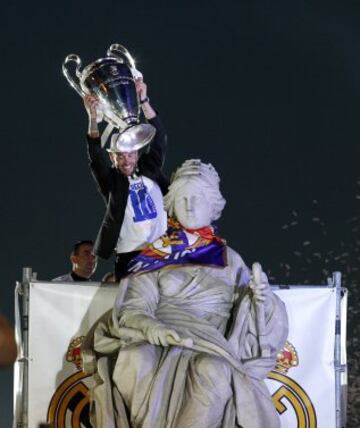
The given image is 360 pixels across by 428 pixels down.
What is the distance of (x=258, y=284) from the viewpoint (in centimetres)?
506

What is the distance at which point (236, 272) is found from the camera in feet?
17.5

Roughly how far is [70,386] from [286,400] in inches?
35.1

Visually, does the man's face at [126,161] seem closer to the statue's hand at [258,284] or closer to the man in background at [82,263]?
the man in background at [82,263]

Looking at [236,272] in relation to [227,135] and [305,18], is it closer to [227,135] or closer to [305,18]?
[227,135]

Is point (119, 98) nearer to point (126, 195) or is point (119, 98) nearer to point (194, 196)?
point (126, 195)

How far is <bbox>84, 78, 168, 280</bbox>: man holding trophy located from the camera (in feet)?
18.1

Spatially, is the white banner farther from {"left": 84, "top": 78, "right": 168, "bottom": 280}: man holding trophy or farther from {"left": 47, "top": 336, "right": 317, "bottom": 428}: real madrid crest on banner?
{"left": 84, "top": 78, "right": 168, "bottom": 280}: man holding trophy

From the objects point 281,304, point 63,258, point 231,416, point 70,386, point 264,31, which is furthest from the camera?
point 264,31

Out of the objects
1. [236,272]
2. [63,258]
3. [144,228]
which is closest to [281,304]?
[236,272]

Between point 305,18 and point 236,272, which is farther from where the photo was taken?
point 305,18

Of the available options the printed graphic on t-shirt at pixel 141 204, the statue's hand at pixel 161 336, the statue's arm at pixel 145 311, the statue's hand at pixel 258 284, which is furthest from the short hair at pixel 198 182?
the statue's hand at pixel 161 336

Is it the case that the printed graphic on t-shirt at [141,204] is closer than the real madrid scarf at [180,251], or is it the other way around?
the real madrid scarf at [180,251]

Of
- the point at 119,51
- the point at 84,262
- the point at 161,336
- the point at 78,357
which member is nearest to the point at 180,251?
the point at 161,336

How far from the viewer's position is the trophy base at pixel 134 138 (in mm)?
5480
